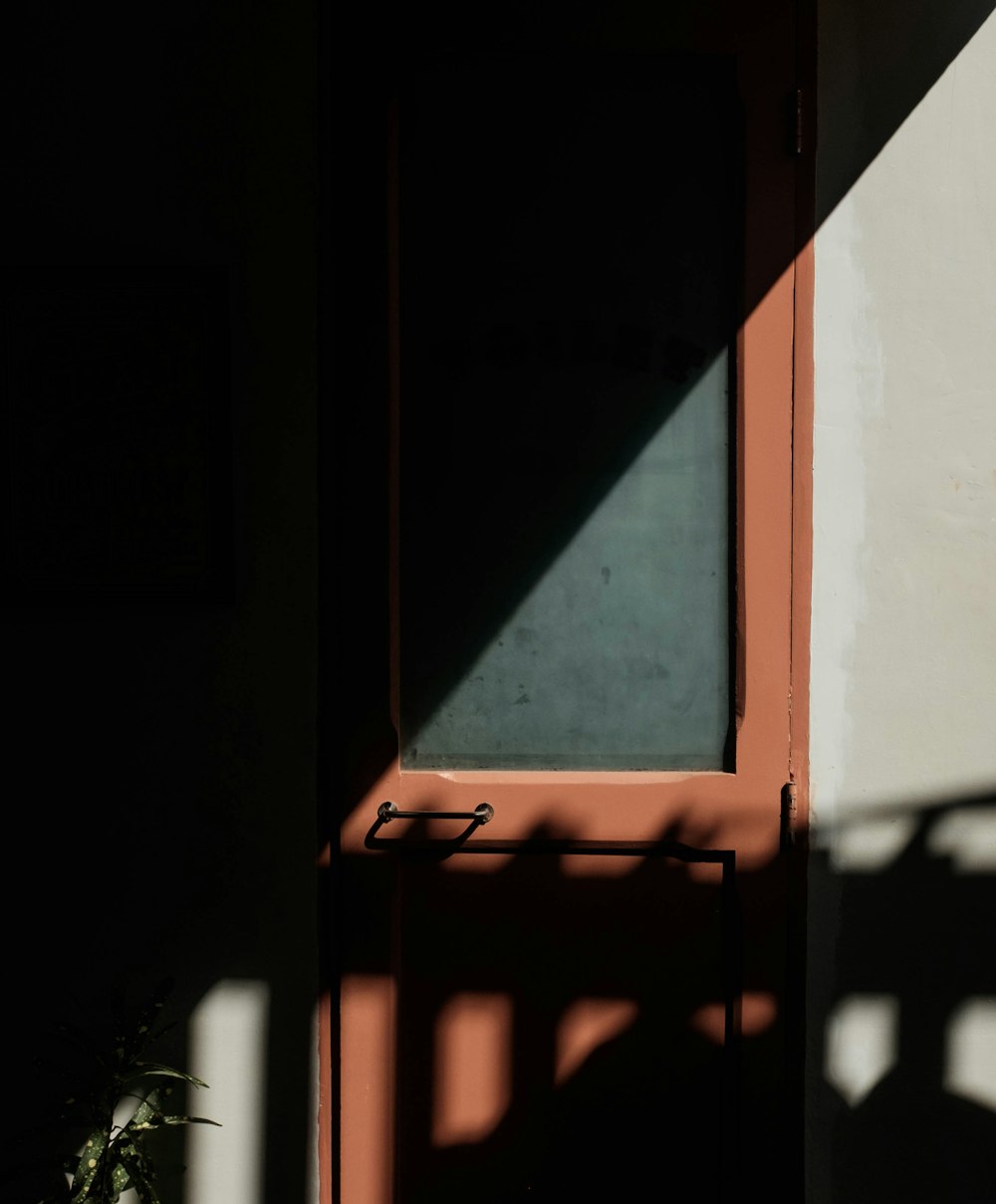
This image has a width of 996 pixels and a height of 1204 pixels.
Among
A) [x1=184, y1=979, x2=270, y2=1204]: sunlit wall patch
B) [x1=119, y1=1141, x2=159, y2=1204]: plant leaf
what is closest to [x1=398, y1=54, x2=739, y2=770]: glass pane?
[x1=184, y1=979, x2=270, y2=1204]: sunlit wall patch

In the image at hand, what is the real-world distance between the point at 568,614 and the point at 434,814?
0.51 m

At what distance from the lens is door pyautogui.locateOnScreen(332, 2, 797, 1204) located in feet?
6.73

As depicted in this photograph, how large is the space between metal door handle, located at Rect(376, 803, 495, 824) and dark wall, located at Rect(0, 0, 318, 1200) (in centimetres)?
18

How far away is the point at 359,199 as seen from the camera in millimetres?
2049

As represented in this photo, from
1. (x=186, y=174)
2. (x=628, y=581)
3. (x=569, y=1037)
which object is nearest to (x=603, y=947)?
(x=569, y=1037)

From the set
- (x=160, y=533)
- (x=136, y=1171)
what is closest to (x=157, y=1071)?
(x=136, y=1171)

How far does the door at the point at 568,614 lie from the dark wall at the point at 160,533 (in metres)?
0.13

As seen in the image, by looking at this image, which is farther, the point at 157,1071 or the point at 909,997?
the point at 909,997

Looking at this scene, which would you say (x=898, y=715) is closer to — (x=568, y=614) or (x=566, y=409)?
(x=568, y=614)

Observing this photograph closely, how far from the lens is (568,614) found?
6.88ft

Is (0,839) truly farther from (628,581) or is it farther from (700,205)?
(700,205)

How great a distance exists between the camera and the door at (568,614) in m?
2.05

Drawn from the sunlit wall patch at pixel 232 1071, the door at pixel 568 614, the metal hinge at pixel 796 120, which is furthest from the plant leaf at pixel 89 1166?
the metal hinge at pixel 796 120

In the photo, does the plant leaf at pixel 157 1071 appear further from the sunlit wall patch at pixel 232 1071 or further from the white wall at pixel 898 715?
the white wall at pixel 898 715
